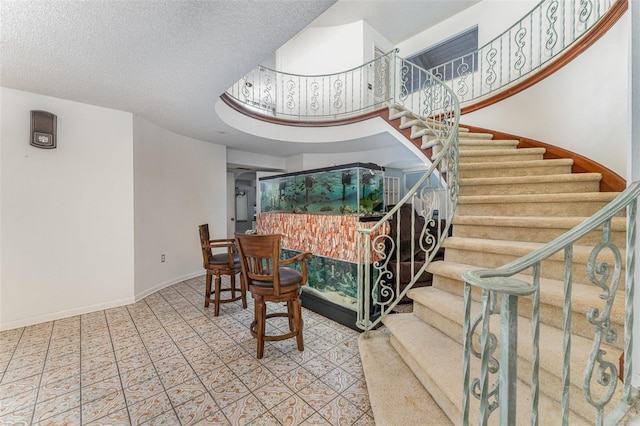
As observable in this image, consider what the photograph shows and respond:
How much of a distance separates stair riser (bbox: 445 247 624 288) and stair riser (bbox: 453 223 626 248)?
0.25 meters

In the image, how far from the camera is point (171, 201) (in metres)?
4.26

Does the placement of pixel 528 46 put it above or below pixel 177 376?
above

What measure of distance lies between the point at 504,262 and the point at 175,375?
2.52m

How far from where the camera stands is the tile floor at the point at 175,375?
5.23 feet

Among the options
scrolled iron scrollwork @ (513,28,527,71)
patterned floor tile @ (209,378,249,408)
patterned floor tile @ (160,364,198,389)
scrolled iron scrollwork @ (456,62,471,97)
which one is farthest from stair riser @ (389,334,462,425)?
scrolled iron scrollwork @ (456,62,471,97)

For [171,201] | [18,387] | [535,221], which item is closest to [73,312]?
[18,387]

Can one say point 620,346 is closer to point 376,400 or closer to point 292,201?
point 376,400

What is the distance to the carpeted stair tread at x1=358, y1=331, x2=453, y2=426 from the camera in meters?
1.39

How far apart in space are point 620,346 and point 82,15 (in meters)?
3.31

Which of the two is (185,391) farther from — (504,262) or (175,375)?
(504,262)

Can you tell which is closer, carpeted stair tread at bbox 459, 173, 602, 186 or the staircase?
the staircase

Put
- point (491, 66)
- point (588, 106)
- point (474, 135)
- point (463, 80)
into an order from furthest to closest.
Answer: point (463, 80), point (491, 66), point (474, 135), point (588, 106)

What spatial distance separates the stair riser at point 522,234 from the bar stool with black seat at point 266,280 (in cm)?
141

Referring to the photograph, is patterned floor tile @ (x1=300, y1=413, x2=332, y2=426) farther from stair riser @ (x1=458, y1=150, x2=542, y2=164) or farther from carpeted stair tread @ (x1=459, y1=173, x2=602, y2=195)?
stair riser @ (x1=458, y1=150, x2=542, y2=164)
